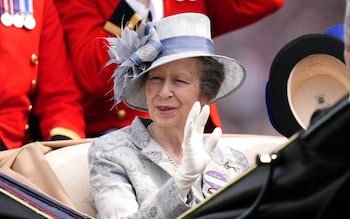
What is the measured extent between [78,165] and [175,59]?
564 millimetres

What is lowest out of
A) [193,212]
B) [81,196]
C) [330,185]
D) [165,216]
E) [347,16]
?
[81,196]

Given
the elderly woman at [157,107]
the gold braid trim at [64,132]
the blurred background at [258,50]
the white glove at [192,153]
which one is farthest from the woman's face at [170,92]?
the blurred background at [258,50]

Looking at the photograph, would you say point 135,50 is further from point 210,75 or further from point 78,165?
point 78,165

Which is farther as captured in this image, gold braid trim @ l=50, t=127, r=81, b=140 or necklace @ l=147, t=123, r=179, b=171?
gold braid trim @ l=50, t=127, r=81, b=140

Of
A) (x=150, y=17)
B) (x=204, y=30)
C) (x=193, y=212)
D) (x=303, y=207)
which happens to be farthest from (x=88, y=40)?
(x=303, y=207)

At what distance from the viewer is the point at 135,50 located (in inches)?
122

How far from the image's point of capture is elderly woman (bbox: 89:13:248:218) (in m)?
2.97

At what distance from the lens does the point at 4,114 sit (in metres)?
3.76

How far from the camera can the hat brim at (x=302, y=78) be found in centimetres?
342

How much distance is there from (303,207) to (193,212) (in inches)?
12.3

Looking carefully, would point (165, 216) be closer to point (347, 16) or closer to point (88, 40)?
point (347, 16)

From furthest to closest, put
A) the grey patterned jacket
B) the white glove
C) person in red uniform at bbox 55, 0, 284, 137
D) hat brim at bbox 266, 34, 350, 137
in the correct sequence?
1. person in red uniform at bbox 55, 0, 284, 137
2. hat brim at bbox 266, 34, 350, 137
3. the grey patterned jacket
4. the white glove

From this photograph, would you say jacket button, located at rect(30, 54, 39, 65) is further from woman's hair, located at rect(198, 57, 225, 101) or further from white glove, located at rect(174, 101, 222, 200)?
white glove, located at rect(174, 101, 222, 200)

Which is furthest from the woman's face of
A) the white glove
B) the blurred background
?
the blurred background
